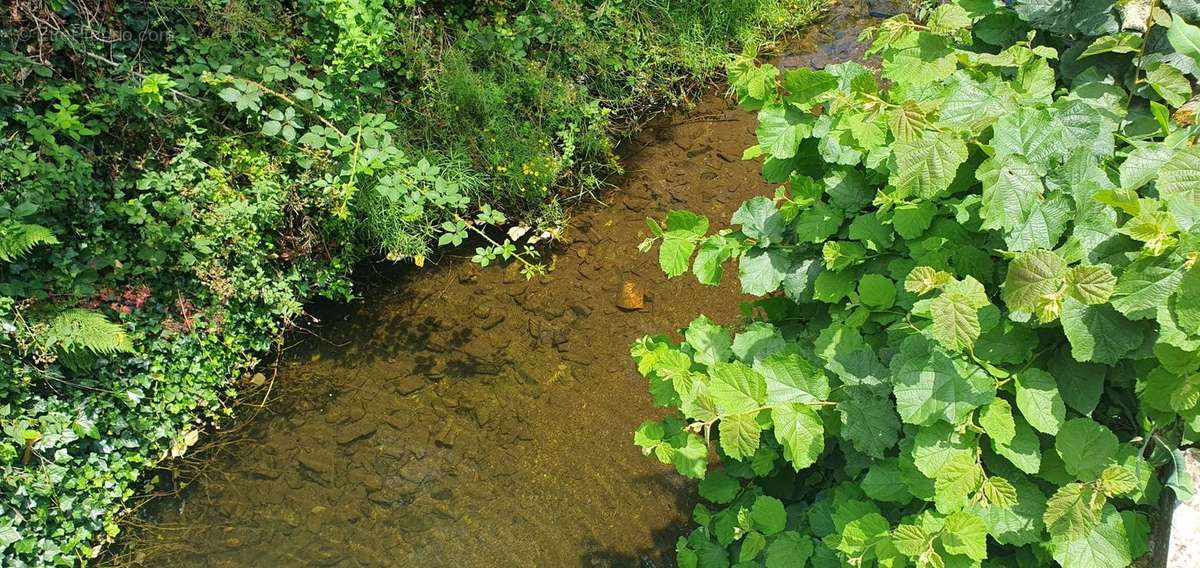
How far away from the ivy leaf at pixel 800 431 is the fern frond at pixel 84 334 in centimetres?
333

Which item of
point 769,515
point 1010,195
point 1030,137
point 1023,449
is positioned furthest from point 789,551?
point 1030,137

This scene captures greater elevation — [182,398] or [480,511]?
[182,398]

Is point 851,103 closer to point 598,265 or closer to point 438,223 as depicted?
point 598,265

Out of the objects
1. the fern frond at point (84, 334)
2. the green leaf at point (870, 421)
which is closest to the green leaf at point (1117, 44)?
the green leaf at point (870, 421)

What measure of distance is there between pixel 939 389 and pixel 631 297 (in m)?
3.08

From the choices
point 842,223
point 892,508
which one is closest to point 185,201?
point 842,223

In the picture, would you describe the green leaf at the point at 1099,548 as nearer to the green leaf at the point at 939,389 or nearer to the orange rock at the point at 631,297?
the green leaf at the point at 939,389

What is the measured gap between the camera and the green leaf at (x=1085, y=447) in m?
1.63

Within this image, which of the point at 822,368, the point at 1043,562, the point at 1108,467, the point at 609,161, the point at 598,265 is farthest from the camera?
the point at 609,161

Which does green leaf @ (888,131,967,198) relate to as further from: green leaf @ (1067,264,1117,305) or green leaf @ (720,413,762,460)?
green leaf @ (720,413,762,460)

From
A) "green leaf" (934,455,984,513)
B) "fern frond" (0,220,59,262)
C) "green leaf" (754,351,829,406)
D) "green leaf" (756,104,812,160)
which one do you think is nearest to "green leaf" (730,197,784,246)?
"green leaf" (756,104,812,160)

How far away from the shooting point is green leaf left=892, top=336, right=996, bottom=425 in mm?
1648

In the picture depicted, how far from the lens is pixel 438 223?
499 centimetres

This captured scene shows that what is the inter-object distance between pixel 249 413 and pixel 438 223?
1.57m
